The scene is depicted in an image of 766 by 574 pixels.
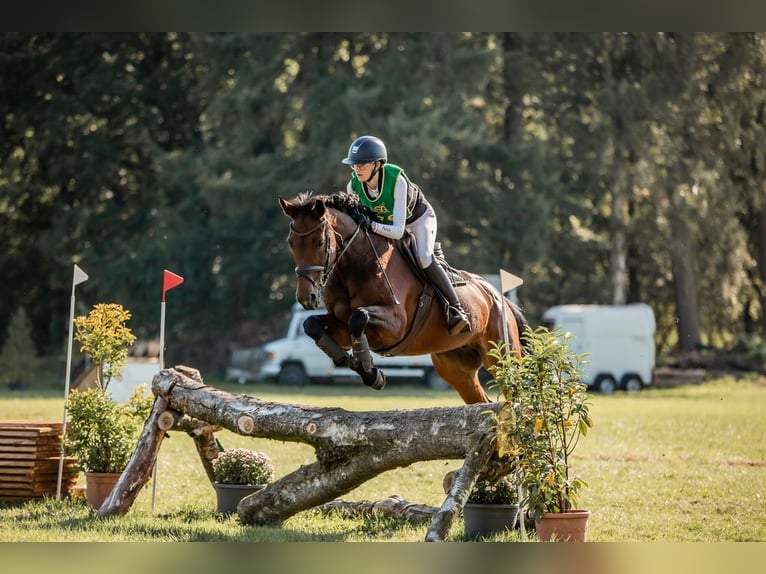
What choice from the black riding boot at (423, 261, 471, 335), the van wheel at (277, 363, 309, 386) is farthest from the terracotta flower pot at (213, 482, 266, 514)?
the van wheel at (277, 363, 309, 386)

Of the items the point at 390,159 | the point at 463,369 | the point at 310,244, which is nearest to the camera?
the point at 310,244

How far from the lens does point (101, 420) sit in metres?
6.80

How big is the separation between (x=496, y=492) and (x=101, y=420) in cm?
273

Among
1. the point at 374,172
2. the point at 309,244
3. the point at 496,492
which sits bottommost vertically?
the point at 496,492

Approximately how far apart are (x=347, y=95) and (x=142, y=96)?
6365mm

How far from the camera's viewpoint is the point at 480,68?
22562 millimetres

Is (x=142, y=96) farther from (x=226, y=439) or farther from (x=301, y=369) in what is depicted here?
(x=226, y=439)

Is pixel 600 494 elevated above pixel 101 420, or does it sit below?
below

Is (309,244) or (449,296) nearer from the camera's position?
(309,244)

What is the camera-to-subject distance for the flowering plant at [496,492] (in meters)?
5.74

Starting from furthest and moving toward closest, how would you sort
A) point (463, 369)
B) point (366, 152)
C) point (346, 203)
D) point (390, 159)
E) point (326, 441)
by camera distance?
point (390, 159)
point (463, 369)
point (346, 203)
point (366, 152)
point (326, 441)

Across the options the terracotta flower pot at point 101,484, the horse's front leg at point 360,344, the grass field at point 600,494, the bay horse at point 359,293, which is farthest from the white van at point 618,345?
the horse's front leg at point 360,344

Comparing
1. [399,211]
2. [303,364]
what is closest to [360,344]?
[399,211]

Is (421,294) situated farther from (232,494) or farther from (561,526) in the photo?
(561,526)
